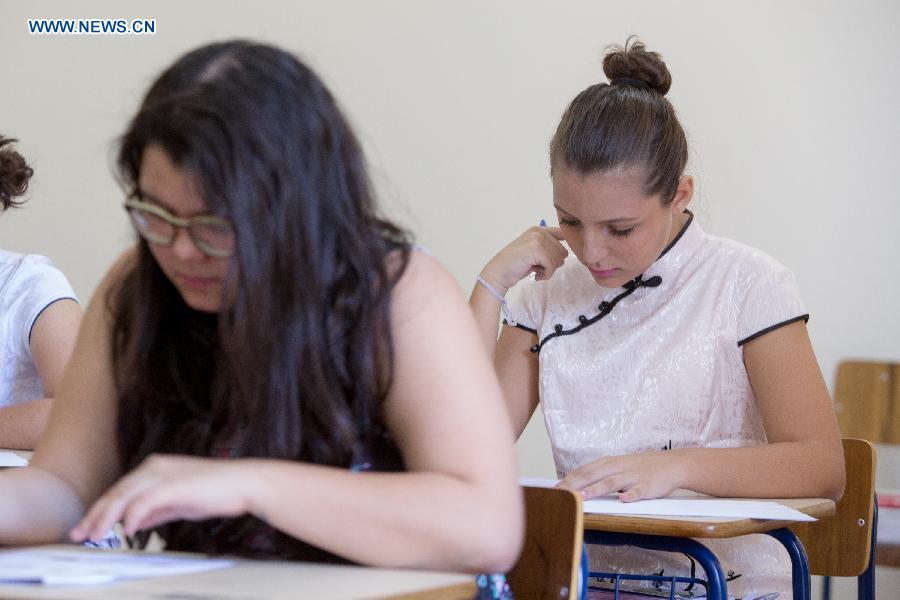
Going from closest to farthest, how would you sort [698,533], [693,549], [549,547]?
1. [549,547]
2. [698,533]
3. [693,549]

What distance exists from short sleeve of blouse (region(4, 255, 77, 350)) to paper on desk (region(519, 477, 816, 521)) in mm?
1053

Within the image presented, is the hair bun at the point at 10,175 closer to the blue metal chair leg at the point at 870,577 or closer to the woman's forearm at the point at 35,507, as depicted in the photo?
the woman's forearm at the point at 35,507

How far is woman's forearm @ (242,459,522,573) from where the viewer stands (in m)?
0.91

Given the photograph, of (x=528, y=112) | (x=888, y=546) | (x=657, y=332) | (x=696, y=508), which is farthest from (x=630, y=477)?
(x=528, y=112)

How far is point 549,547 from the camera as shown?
1.22 m

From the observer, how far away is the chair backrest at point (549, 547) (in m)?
1.17

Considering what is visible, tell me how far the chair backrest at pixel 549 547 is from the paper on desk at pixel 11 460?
80cm

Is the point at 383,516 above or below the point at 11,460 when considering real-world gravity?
above

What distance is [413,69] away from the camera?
3.40 m

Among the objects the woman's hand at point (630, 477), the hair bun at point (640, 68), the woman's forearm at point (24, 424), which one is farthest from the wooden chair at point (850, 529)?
the woman's forearm at point (24, 424)

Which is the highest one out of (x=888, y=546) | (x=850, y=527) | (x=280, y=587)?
(x=280, y=587)

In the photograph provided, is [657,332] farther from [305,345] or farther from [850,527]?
[305,345]

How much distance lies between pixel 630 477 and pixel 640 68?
0.79 meters

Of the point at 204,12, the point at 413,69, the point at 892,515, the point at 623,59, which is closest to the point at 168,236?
the point at 623,59
